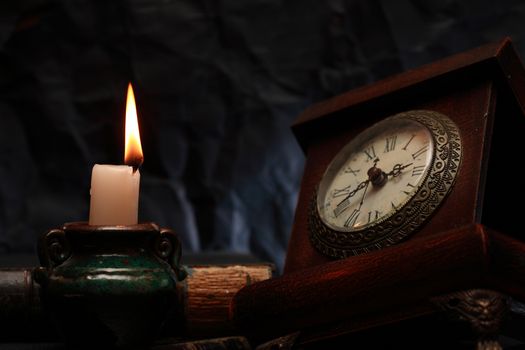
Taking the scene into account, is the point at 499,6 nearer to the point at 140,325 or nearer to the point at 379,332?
the point at 379,332

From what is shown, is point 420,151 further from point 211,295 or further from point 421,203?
point 211,295

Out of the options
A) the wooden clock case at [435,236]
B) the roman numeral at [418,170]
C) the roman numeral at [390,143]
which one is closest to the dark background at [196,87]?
the wooden clock case at [435,236]

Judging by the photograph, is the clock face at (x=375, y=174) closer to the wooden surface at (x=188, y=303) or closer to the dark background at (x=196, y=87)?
the wooden surface at (x=188, y=303)

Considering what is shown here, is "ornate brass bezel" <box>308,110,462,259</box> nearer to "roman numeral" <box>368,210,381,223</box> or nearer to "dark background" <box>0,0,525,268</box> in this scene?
"roman numeral" <box>368,210,381,223</box>

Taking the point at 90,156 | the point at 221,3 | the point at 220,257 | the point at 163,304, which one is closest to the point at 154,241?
the point at 163,304

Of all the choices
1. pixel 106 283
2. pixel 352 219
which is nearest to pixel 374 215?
pixel 352 219

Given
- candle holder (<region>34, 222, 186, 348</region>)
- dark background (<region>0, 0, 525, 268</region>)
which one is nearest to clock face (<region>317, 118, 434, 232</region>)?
candle holder (<region>34, 222, 186, 348</region>)
